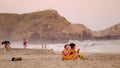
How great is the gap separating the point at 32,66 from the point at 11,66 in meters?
0.79

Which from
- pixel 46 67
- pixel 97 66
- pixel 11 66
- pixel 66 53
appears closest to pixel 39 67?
pixel 46 67

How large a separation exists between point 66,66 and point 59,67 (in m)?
0.28

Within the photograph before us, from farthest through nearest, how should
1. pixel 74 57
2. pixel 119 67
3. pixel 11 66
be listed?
pixel 74 57, pixel 11 66, pixel 119 67

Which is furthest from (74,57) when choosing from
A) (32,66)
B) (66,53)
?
(32,66)

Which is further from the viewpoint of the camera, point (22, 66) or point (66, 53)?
point (66, 53)

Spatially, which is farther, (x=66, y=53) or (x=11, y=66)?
(x=66, y=53)

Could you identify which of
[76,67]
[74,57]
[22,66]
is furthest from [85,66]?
[74,57]

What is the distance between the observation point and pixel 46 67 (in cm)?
1240

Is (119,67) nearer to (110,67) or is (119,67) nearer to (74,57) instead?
(110,67)

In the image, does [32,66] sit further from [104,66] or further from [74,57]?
[74,57]

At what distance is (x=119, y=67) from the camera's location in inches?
475

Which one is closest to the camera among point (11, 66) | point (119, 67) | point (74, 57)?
point (119, 67)

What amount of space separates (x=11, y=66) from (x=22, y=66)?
A: 1.37 feet

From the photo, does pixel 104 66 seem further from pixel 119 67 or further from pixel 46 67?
pixel 46 67
